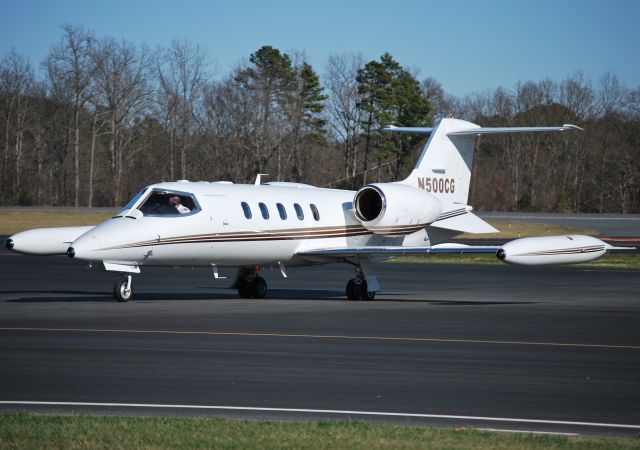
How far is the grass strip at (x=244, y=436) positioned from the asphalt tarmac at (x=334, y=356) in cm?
53

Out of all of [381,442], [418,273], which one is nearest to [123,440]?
[381,442]

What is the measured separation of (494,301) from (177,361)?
38.8 feet

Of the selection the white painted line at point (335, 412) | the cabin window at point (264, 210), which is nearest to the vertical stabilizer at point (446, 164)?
the cabin window at point (264, 210)

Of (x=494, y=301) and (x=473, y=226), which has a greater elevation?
(x=473, y=226)

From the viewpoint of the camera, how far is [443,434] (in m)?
8.44

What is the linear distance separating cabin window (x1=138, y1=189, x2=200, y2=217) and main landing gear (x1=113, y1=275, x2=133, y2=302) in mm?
1418

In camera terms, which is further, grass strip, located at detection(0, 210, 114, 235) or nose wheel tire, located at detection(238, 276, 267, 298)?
grass strip, located at detection(0, 210, 114, 235)

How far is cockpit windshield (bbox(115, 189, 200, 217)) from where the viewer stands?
69.2ft

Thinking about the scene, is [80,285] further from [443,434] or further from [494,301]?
[443,434]

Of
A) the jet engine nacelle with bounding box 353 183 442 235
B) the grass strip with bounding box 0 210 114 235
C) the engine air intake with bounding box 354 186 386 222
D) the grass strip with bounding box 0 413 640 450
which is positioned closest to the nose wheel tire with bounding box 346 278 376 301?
the jet engine nacelle with bounding box 353 183 442 235

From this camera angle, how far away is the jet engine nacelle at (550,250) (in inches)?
805

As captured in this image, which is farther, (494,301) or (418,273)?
(418,273)

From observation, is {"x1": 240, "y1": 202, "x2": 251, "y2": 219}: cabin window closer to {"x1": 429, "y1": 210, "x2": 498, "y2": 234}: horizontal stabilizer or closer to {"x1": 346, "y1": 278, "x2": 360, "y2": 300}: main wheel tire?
{"x1": 346, "y1": 278, "x2": 360, "y2": 300}: main wheel tire

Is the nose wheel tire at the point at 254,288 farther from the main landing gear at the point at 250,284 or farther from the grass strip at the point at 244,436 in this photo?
the grass strip at the point at 244,436
